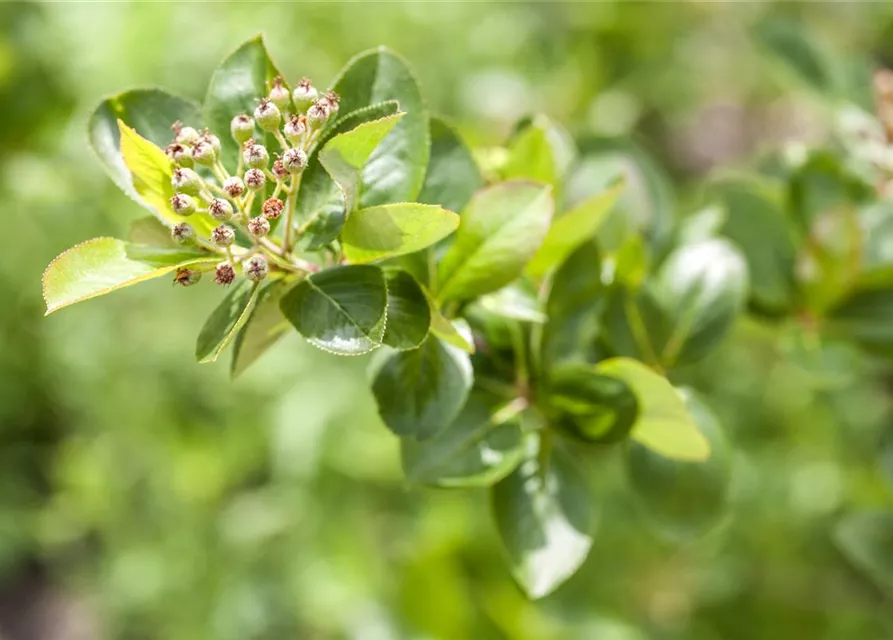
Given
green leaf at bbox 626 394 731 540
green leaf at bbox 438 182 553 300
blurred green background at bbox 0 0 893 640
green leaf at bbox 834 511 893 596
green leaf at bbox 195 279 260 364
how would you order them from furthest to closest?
blurred green background at bbox 0 0 893 640 → green leaf at bbox 834 511 893 596 → green leaf at bbox 626 394 731 540 → green leaf at bbox 438 182 553 300 → green leaf at bbox 195 279 260 364

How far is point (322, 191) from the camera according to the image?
471 mm

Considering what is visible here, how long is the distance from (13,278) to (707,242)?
67.2 inches

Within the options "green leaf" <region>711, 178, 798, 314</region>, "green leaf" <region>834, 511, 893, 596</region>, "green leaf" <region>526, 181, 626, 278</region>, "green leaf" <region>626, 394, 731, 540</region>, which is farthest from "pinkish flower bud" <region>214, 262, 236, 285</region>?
"green leaf" <region>834, 511, 893, 596</region>

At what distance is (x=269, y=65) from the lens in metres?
0.49

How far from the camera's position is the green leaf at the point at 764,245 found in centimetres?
76

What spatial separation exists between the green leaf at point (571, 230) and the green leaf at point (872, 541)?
503 millimetres

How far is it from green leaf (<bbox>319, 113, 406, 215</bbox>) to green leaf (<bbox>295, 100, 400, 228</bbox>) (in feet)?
0.07

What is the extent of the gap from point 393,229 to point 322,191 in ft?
0.18

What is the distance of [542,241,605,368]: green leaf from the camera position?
0.61 metres

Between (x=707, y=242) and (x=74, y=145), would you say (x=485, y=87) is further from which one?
(x=707, y=242)

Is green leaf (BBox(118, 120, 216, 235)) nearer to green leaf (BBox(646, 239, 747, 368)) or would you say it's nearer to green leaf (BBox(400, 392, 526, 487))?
green leaf (BBox(400, 392, 526, 487))

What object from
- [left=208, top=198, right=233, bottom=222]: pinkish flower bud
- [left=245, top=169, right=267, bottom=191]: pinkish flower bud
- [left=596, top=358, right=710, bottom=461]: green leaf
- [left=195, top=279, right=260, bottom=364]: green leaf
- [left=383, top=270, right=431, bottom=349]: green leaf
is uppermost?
[left=245, top=169, right=267, bottom=191]: pinkish flower bud

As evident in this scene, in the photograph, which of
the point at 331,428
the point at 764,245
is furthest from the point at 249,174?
the point at 331,428

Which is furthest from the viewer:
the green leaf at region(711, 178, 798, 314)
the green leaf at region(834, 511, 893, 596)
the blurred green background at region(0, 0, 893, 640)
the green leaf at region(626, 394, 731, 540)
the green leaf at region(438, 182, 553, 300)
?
the blurred green background at region(0, 0, 893, 640)
